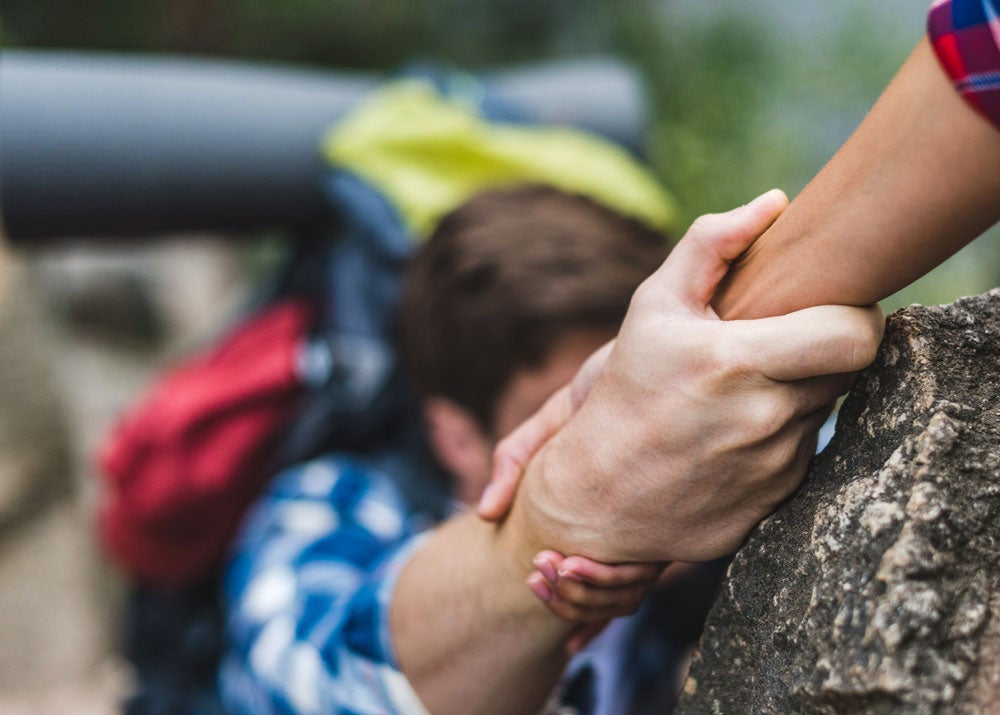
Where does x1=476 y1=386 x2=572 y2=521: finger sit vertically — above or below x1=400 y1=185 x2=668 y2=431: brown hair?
above

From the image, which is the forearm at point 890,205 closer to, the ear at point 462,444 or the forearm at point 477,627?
the forearm at point 477,627

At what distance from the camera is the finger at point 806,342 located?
679mm

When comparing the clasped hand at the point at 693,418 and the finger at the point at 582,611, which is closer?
the clasped hand at the point at 693,418

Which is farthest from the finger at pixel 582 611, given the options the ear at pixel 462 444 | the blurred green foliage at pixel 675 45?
the blurred green foliage at pixel 675 45

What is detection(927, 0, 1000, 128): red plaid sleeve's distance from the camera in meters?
0.59

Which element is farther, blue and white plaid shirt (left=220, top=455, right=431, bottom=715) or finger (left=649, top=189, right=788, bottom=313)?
blue and white plaid shirt (left=220, top=455, right=431, bottom=715)

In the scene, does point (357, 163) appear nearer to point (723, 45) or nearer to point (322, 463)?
point (322, 463)

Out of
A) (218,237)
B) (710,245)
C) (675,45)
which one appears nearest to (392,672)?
(710,245)

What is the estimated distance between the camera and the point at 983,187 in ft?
2.05

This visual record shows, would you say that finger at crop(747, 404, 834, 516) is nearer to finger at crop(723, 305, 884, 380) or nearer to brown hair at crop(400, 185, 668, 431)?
finger at crop(723, 305, 884, 380)

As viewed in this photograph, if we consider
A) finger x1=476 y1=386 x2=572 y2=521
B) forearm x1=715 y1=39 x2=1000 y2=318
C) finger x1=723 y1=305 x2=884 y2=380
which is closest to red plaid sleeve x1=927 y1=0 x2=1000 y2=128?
forearm x1=715 y1=39 x2=1000 y2=318

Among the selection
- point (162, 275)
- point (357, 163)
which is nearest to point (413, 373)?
point (357, 163)

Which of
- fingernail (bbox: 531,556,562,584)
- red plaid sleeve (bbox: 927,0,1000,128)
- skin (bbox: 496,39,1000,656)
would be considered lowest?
fingernail (bbox: 531,556,562,584)

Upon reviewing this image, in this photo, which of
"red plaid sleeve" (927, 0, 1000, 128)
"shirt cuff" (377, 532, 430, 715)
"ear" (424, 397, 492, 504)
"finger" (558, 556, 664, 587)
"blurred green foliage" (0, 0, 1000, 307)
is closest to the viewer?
"red plaid sleeve" (927, 0, 1000, 128)
